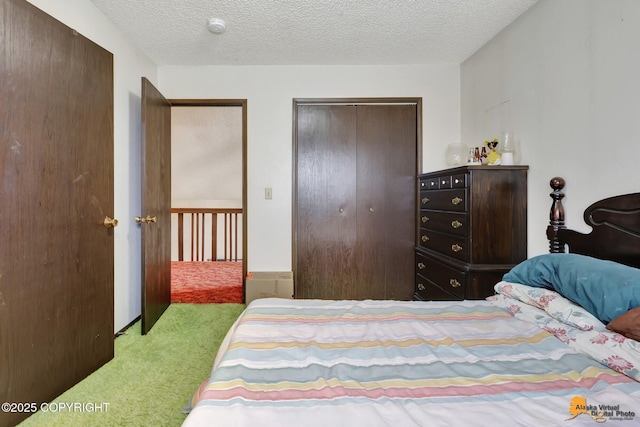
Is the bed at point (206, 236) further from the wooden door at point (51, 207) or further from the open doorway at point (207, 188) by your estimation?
the wooden door at point (51, 207)

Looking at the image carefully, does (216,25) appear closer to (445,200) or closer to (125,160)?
(125,160)

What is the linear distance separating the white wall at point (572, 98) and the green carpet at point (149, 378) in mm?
2322

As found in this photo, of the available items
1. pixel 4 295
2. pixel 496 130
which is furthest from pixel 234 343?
pixel 496 130

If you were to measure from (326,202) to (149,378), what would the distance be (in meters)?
2.03

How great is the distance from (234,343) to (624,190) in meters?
1.87

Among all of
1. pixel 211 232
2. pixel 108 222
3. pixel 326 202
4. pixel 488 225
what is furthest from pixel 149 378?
pixel 211 232

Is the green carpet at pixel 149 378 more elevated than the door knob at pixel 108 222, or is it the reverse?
the door knob at pixel 108 222

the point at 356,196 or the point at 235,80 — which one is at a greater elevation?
the point at 235,80

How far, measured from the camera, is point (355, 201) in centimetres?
329

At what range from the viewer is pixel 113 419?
1.58m

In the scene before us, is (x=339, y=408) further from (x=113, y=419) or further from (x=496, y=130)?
(x=496, y=130)

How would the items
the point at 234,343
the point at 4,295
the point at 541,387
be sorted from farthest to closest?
the point at 4,295 → the point at 234,343 → the point at 541,387

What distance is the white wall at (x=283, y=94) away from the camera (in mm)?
3242

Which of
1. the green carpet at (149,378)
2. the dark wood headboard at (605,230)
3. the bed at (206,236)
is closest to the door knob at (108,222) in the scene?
the green carpet at (149,378)
